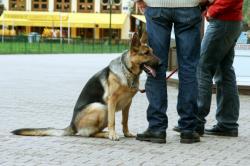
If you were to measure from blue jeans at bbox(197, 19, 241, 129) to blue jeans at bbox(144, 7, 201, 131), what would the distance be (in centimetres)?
58

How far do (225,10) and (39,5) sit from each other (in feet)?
290

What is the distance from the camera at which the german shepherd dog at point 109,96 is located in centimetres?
872

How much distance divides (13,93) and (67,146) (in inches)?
326

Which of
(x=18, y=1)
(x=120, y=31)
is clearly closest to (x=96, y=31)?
(x=120, y=31)

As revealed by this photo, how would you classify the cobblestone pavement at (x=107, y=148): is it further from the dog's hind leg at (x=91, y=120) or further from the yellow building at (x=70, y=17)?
the yellow building at (x=70, y=17)

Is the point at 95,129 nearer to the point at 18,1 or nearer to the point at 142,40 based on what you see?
the point at 142,40

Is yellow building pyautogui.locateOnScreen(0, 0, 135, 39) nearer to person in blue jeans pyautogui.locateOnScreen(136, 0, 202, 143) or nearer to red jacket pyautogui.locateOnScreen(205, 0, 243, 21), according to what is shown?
red jacket pyautogui.locateOnScreen(205, 0, 243, 21)

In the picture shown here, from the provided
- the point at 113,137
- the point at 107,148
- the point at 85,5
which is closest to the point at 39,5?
the point at 85,5

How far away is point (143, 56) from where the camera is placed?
28.3ft

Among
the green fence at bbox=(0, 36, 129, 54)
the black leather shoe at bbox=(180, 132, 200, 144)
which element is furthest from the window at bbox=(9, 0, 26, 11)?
the black leather shoe at bbox=(180, 132, 200, 144)

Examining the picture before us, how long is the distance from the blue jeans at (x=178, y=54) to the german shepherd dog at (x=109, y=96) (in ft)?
0.49

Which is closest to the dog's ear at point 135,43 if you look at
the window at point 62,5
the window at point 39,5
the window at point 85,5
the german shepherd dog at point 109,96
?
the german shepherd dog at point 109,96

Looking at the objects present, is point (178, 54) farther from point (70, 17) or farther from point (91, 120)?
point (70, 17)

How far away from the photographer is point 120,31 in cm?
9138
